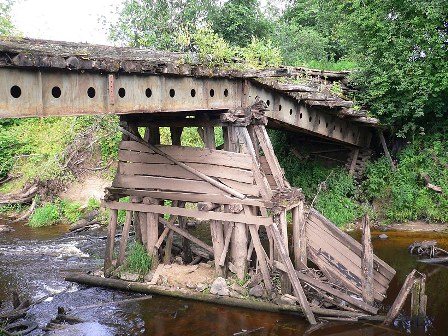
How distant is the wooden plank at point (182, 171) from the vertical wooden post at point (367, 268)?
7.34 feet

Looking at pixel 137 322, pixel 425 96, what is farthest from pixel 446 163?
pixel 137 322

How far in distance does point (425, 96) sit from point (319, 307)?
7.62m

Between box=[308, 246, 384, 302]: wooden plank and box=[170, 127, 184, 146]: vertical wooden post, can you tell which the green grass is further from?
box=[308, 246, 384, 302]: wooden plank

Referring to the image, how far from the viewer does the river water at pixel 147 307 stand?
764 cm

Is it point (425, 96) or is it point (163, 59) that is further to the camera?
point (425, 96)

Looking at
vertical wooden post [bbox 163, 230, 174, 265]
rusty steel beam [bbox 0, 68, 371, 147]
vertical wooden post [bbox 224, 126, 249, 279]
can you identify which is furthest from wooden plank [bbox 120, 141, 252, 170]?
vertical wooden post [bbox 163, 230, 174, 265]

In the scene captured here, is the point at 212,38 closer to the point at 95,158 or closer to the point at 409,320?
the point at 409,320

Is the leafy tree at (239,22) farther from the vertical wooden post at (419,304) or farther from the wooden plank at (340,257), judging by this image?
the vertical wooden post at (419,304)

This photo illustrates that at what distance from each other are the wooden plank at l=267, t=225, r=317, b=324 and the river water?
0.22 metres

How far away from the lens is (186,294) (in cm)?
879

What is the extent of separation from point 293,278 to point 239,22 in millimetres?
14841

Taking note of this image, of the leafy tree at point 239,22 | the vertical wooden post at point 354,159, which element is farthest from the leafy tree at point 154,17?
the vertical wooden post at point 354,159

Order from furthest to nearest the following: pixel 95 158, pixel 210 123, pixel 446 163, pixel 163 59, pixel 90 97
Result: pixel 95 158 → pixel 446 163 → pixel 210 123 → pixel 163 59 → pixel 90 97

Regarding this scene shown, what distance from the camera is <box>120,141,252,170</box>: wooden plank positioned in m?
8.61
